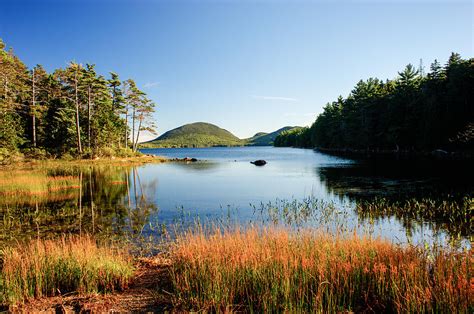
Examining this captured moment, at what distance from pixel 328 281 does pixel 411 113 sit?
70841mm

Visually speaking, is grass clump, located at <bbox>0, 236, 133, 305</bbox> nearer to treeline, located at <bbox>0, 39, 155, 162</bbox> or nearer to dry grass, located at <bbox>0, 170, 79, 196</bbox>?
dry grass, located at <bbox>0, 170, 79, 196</bbox>

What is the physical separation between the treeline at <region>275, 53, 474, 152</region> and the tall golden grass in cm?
3360

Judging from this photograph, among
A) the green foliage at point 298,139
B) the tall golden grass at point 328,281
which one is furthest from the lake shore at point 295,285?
the green foliage at point 298,139

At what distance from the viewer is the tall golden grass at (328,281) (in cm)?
→ 483

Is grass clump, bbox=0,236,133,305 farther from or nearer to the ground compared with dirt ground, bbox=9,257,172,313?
farther from the ground

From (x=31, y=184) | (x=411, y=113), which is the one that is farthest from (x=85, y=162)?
(x=411, y=113)

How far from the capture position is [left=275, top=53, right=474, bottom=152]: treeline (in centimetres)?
5031

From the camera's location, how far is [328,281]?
18.2ft

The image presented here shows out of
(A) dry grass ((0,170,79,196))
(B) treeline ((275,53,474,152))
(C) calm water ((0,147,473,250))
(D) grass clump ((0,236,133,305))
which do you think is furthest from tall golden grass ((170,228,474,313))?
(B) treeline ((275,53,474,152))

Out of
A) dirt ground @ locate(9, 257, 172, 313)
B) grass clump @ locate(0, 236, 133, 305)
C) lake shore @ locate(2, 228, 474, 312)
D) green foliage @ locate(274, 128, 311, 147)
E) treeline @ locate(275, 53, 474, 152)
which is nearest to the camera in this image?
lake shore @ locate(2, 228, 474, 312)

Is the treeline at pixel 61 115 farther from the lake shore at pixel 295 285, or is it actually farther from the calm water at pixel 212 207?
the lake shore at pixel 295 285

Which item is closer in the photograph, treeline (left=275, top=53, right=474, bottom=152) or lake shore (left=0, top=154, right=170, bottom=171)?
lake shore (left=0, top=154, right=170, bottom=171)

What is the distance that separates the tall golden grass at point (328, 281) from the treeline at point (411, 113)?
33.6 metres

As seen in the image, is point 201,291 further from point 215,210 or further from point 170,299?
point 215,210
